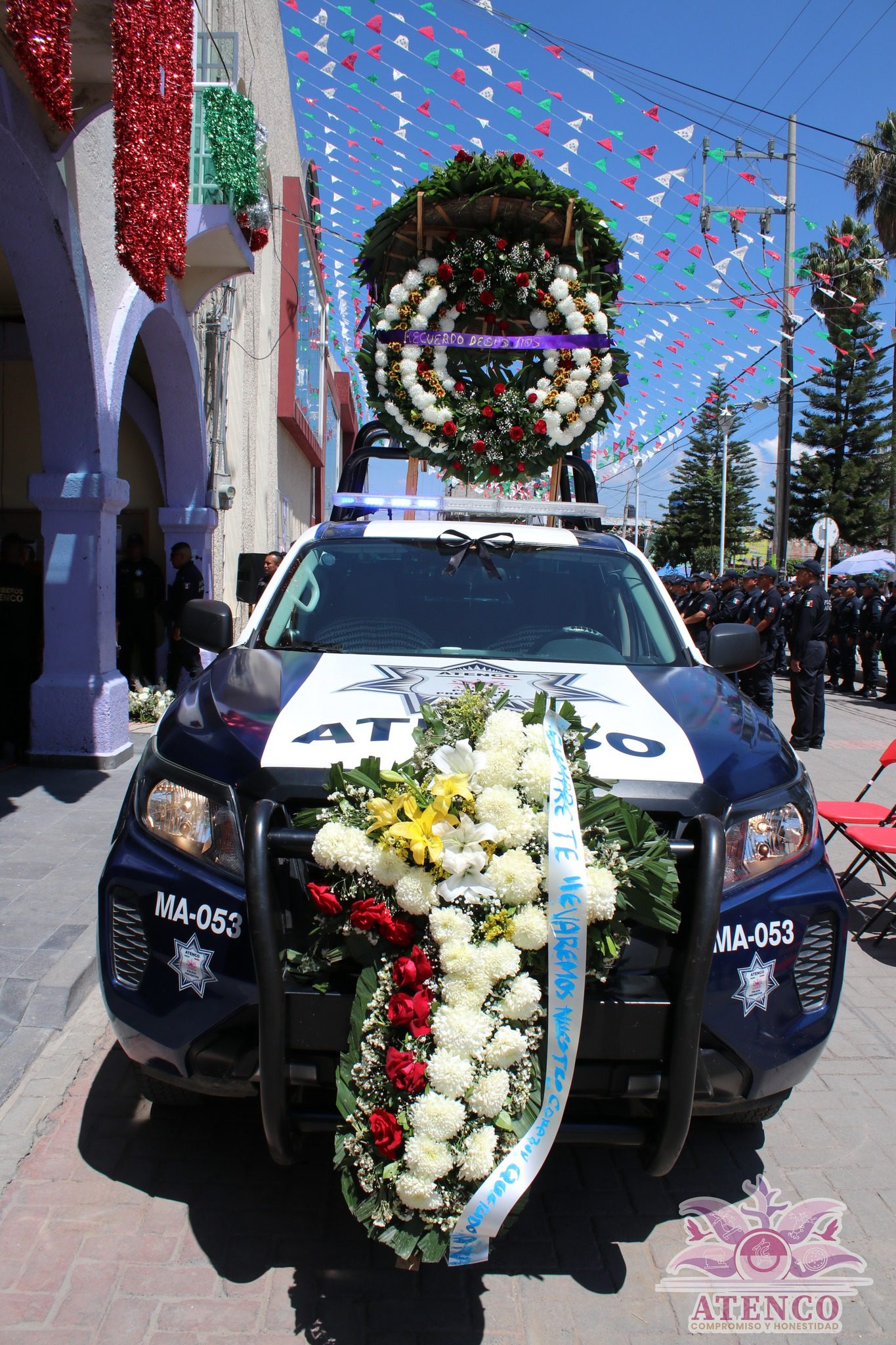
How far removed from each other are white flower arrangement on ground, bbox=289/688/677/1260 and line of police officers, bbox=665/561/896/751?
18.1 feet

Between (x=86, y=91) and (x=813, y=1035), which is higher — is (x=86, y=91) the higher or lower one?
the higher one

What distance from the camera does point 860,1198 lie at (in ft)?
9.61

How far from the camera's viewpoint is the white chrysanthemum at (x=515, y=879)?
7.55 feet

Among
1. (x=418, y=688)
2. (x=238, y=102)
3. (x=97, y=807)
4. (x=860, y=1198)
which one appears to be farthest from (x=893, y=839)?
(x=238, y=102)

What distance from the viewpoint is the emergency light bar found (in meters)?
5.07

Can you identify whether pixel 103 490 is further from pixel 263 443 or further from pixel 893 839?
pixel 263 443

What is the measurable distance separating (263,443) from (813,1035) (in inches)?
667

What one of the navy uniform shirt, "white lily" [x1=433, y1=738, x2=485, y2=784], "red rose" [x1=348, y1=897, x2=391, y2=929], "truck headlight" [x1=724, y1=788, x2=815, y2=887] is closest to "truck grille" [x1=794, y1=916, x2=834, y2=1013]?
"truck headlight" [x1=724, y1=788, x2=815, y2=887]

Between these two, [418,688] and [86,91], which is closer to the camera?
[418,688]

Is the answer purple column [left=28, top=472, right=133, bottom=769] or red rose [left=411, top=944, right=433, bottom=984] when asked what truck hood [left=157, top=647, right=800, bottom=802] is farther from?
purple column [left=28, top=472, right=133, bottom=769]

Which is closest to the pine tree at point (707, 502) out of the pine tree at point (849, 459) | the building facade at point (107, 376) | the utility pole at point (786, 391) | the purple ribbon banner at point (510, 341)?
the pine tree at point (849, 459)

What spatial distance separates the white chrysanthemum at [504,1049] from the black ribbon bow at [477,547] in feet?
7.58

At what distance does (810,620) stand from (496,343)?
635 centimetres

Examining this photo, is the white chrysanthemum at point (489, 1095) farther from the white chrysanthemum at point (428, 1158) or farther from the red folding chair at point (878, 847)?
the red folding chair at point (878, 847)
